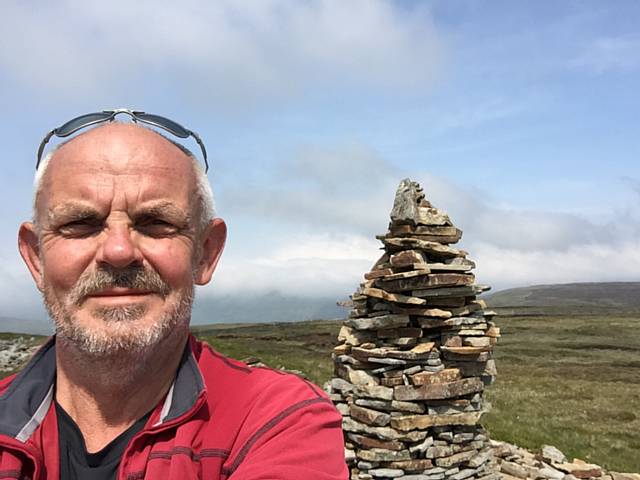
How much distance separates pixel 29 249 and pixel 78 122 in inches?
30.7

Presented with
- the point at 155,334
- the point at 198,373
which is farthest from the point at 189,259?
the point at 198,373

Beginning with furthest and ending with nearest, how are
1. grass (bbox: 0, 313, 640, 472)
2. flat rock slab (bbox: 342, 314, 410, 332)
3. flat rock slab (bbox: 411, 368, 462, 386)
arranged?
grass (bbox: 0, 313, 640, 472) → flat rock slab (bbox: 342, 314, 410, 332) → flat rock slab (bbox: 411, 368, 462, 386)

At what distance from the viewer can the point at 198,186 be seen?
281 cm

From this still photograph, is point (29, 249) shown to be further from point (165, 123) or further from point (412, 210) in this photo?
point (412, 210)

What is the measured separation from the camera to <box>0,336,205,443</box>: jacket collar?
229cm

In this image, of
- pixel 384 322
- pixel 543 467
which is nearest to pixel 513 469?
pixel 543 467

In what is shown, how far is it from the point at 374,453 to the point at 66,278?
833 cm

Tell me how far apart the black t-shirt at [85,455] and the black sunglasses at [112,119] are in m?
1.46

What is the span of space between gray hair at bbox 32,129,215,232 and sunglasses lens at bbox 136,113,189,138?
110mm

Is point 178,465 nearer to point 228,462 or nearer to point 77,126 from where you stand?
point 228,462

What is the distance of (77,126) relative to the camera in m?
2.84

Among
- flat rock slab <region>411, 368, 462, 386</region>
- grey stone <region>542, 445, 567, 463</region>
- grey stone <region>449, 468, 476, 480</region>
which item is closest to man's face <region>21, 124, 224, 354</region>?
flat rock slab <region>411, 368, 462, 386</region>

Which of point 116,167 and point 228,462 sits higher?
point 116,167

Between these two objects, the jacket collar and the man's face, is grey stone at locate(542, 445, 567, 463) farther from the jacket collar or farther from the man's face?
the man's face
